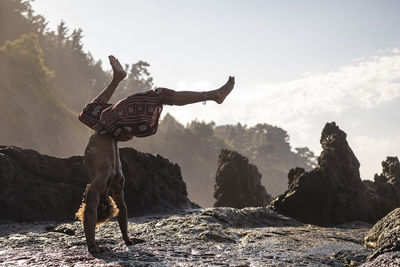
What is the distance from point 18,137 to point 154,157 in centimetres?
1900

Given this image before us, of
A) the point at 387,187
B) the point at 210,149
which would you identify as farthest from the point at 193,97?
the point at 210,149

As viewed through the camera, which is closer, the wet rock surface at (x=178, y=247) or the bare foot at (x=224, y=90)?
the wet rock surface at (x=178, y=247)

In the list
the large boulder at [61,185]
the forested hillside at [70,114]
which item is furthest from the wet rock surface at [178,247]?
the forested hillside at [70,114]

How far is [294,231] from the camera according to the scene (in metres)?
4.66

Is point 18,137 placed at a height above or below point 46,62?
below

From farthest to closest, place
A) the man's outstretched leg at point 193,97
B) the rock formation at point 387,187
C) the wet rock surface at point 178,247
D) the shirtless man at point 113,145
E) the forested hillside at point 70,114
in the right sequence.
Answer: the forested hillside at point 70,114, the rock formation at point 387,187, the man's outstretched leg at point 193,97, the shirtless man at point 113,145, the wet rock surface at point 178,247

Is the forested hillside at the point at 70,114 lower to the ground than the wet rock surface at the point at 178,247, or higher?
higher

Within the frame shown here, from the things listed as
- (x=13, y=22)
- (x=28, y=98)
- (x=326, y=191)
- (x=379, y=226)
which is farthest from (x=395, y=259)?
(x=13, y=22)

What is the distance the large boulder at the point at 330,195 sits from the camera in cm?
709

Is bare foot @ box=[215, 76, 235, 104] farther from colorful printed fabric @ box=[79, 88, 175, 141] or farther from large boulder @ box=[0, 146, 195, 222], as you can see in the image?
large boulder @ box=[0, 146, 195, 222]

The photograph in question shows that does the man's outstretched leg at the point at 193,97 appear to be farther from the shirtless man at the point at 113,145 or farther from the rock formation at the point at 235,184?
the rock formation at the point at 235,184

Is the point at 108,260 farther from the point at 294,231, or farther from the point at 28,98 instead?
the point at 28,98

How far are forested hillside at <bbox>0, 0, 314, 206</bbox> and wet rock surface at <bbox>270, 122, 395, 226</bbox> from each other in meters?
20.0

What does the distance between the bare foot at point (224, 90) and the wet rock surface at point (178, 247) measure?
4.62 ft
